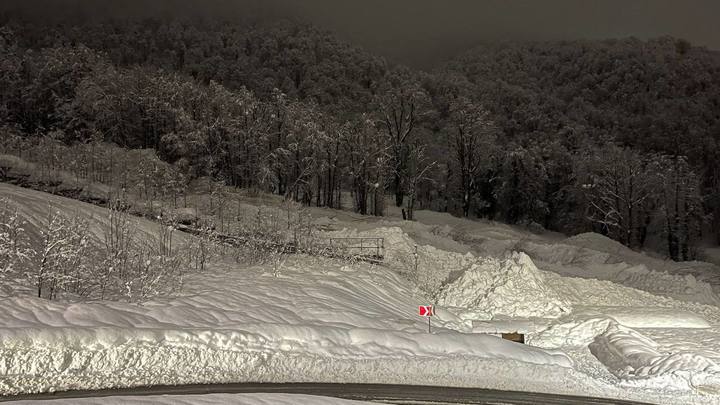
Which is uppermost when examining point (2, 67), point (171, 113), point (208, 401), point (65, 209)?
point (2, 67)

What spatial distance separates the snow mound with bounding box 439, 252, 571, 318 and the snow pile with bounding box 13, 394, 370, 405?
11.0m

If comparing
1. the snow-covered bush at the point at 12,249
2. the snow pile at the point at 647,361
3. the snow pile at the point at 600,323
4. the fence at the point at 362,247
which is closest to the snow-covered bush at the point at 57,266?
the snow-covered bush at the point at 12,249

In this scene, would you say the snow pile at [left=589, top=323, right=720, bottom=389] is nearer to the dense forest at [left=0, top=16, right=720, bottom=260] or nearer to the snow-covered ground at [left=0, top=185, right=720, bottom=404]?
the snow-covered ground at [left=0, top=185, right=720, bottom=404]

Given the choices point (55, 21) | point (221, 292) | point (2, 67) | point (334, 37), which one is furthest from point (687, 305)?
point (55, 21)

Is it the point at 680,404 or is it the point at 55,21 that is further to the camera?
the point at 55,21

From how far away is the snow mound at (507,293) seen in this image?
66.3ft

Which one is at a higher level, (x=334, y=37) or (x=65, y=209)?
(x=334, y=37)

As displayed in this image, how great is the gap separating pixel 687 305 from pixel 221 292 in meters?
19.6

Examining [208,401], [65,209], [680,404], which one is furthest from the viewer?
[65,209]

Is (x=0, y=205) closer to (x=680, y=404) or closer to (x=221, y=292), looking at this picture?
(x=221, y=292)

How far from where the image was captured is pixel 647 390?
12.7 m

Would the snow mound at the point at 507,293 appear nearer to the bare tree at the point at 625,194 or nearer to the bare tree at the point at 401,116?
the bare tree at the point at 625,194

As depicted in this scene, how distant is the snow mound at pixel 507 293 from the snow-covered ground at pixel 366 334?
0.17 ft

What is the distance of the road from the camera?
10805 mm
